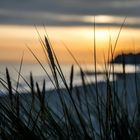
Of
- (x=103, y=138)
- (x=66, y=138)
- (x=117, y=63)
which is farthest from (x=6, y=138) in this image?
(x=117, y=63)

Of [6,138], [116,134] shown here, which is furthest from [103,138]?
[6,138]

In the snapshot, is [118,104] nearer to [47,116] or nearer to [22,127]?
[47,116]

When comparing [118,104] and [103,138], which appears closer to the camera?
[103,138]

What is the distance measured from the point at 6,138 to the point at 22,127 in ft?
0.35

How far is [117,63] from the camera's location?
77.0 inches

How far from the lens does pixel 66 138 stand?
1.46 metres

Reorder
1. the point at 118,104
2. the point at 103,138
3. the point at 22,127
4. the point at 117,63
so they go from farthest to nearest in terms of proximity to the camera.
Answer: the point at 117,63 → the point at 118,104 → the point at 103,138 → the point at 22,127

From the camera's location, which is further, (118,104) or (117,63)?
(117,63)

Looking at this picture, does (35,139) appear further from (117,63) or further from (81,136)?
(117,63)

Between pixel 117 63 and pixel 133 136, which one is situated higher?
pixel 117 63

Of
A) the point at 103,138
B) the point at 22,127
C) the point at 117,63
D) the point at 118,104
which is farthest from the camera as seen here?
the point at 117,63

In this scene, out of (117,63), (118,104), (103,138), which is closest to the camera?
(103,138)

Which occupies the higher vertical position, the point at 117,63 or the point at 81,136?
the point at 117,63

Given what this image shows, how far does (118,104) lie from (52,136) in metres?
0.29
